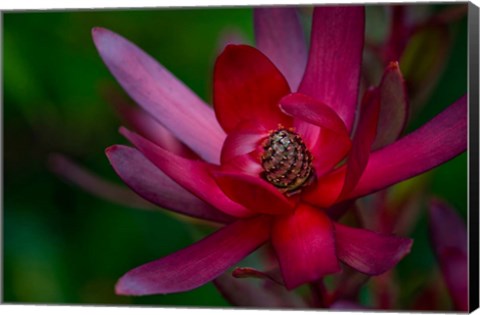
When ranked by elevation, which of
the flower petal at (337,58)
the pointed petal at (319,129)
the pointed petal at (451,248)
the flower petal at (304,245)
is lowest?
the pointed petal at (451,248)

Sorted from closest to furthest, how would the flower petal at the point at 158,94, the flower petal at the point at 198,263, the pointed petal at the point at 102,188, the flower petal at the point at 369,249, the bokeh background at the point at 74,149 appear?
the flower petal at the point at 369,249 → the flower petal at the point at 198,263 → the flower petal at the point at 158,94 → the pointed petal at the point at 102,188 → the bokeh background at the point at 74,149

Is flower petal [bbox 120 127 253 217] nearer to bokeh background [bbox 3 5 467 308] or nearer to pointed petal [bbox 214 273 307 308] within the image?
pointed petal [bbox 214 273 307 308]

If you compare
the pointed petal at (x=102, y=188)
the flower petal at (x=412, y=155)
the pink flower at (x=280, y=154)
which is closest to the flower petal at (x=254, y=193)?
the pink flower at (x=280, y=154)

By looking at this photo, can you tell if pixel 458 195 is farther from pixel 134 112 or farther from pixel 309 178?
pixel 134 112

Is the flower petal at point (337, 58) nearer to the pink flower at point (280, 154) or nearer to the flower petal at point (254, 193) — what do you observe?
the pink flower at point (280, 154)

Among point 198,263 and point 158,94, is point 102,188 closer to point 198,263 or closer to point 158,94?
point 158,94

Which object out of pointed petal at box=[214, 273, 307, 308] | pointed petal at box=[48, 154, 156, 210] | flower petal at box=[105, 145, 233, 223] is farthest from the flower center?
pointed petal at box=[48, 154, 156, 210]
